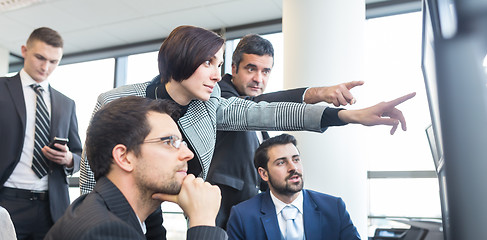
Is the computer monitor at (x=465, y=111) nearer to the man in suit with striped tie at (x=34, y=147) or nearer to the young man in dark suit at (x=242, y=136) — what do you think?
the young man in dark suit at (x=242, y=136)

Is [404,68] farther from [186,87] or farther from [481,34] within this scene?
[481,34]

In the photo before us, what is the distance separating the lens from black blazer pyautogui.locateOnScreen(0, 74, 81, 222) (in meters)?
2.06

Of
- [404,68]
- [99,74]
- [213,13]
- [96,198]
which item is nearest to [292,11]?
[404,68]

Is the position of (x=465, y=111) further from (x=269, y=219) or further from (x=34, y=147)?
(x=34, y=147)

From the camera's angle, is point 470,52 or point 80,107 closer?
point 470,52

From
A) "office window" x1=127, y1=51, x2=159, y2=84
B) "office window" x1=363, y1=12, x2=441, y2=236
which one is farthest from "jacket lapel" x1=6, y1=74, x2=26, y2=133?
"office window" x1=127, y1=51, x2=159, y2=84

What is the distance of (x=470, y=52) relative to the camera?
0.46m

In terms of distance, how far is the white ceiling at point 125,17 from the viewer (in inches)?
162

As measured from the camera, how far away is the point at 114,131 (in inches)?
40.7

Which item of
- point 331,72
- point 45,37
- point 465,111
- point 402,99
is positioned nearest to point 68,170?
point 45,37

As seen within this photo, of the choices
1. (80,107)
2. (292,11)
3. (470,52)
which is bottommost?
→ (470,52)

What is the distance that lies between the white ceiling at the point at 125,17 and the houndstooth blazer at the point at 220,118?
103 inches

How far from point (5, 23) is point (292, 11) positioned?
3337 millimetres

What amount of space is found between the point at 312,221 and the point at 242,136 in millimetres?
481
